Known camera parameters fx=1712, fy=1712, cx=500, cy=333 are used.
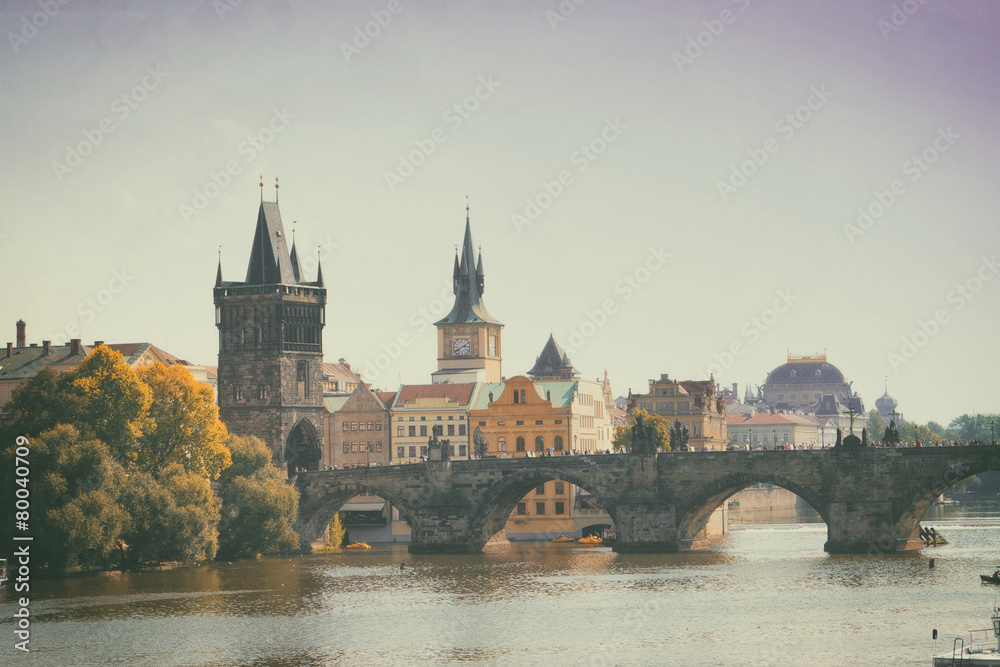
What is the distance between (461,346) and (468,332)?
5.81 ft

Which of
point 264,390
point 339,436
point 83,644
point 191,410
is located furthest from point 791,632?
point 339,436

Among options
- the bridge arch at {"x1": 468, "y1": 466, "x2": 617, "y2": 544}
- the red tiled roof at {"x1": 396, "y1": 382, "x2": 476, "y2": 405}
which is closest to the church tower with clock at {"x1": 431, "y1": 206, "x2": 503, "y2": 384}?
the red tiled roof at {"x1": 396, "y1": 382, "x2": 476, "y2": 405}

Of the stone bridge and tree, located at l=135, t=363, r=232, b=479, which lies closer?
the stone bridge

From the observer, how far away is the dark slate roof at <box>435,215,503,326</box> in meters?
192

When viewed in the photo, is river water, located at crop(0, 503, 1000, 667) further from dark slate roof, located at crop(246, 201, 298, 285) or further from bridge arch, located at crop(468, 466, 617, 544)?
dark slate roof, located at crop(246, 201, 298, 285)

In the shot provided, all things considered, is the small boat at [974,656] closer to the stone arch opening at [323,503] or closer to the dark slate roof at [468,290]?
the stone arch opening at [323,503]

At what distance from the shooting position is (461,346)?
191375 mm

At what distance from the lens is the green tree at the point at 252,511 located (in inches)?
4936

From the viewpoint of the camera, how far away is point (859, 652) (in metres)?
75.2

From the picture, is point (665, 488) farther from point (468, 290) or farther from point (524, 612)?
point (468, 290)

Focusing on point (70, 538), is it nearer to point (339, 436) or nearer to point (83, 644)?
point (83, 644)

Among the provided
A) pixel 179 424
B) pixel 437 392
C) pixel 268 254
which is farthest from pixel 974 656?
pixel 437 392

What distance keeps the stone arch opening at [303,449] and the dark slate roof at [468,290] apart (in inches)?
1744

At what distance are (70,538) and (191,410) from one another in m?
19.8
